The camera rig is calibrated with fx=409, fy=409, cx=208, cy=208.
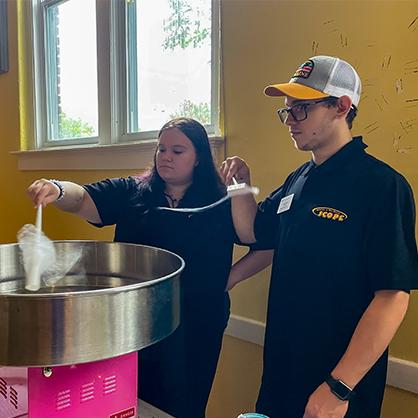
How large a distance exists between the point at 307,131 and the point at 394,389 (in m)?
0.74

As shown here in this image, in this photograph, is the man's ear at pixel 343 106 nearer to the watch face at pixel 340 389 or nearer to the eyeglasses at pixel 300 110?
the eyeglasses at pixel 300 110

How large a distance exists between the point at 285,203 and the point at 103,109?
4.31ft

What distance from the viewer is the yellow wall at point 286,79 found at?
1.04 meters

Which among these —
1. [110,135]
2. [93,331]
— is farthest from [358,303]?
[110,135]

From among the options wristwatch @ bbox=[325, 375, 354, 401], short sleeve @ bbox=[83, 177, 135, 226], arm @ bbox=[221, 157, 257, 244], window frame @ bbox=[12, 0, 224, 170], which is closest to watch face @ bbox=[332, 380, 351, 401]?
wristwatch @ bbox=[325, 375, 354, 401]

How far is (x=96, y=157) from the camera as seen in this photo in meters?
1.96

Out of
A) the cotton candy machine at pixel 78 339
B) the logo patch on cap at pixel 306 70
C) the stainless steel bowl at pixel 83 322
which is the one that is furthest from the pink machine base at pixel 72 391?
the logo patch on cap at pixel 306 70

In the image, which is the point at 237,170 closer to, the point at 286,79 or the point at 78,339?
the point at 286,79

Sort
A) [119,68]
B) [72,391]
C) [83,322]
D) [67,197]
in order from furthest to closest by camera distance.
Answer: [119,68], [67,197], [72,391], [83,322]

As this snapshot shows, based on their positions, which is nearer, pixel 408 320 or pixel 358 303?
pixel 358 303

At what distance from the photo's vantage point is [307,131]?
0.91 m

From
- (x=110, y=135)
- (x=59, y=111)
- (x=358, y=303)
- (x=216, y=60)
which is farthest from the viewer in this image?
(x=59, y=111)

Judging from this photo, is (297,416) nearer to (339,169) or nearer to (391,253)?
(391,253)

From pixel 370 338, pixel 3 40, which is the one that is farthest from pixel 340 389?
pixel 3 40
